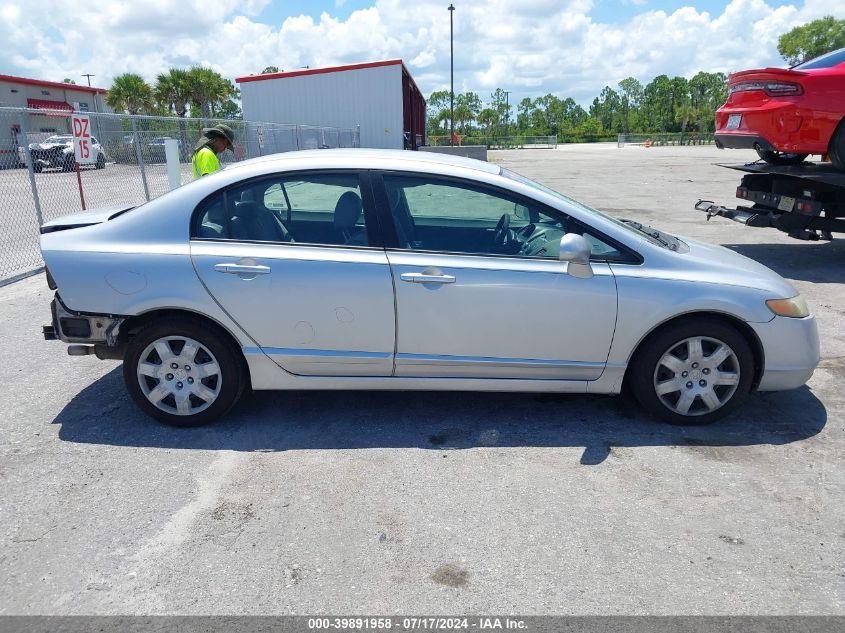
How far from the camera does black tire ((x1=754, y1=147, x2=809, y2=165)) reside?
8358 mm

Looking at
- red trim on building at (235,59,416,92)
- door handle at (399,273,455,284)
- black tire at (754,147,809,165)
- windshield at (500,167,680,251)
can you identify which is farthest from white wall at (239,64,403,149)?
door handle at (399,273,455,284)

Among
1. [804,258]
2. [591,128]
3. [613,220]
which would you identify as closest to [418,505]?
[613,220]

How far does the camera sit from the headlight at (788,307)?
3.76 metres

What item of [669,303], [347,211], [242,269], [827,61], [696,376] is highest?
[827,61]

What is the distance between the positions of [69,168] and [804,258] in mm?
11603

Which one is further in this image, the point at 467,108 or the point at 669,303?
the point at 467,108

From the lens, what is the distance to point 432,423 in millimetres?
4008

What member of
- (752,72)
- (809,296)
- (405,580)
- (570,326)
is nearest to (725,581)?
(405,580)

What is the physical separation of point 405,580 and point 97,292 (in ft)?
8.04

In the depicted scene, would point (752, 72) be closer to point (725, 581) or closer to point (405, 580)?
point (725, 581)

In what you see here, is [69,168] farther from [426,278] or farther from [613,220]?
[613,220]

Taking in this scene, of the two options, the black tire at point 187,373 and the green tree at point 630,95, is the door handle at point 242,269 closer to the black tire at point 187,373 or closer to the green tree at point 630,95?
the black tire at point 187,373

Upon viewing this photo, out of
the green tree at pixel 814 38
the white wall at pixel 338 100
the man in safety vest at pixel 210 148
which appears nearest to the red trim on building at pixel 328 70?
the white wall at pixel 338 100

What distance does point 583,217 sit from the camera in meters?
3.76
